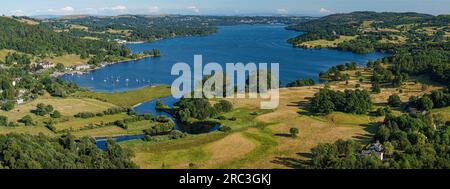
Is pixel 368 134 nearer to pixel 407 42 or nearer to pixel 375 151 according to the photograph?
pixel 375 151

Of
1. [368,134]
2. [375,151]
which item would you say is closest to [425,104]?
[368,134]

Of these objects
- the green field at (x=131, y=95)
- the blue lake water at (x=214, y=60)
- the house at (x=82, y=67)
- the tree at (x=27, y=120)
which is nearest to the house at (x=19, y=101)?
the green field at (x=131, y=95)

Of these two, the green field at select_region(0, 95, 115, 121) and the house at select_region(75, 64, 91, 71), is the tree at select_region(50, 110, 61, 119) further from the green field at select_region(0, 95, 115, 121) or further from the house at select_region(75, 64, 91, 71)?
the house at select_region(75, 64, 91, 71)

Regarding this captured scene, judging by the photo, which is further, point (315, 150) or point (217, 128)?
point (217, 128)

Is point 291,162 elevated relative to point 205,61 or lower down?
lower down

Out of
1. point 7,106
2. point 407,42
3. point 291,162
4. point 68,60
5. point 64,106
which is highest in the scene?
point 407,42

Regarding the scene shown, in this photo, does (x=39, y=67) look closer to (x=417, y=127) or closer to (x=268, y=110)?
(x=268, y=110)
